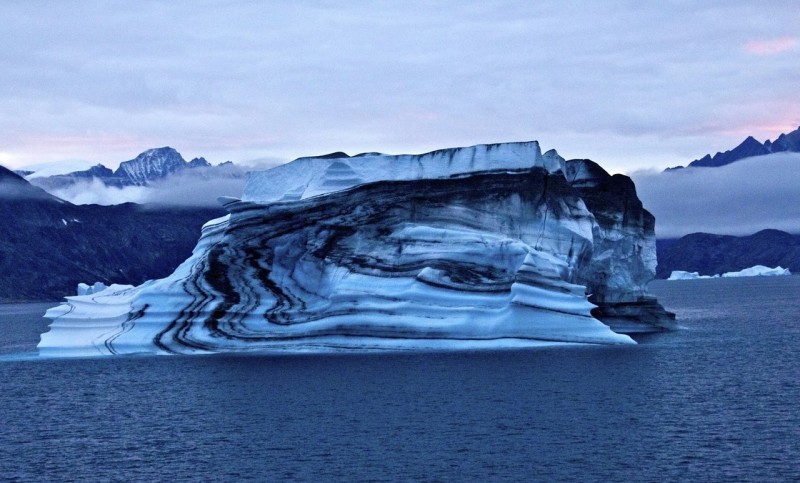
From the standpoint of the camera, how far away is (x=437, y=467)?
29.1m

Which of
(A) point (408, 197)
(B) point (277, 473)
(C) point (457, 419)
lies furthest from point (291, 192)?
(B) point (277, 473)

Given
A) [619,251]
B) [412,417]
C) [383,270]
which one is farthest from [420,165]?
[412,417]

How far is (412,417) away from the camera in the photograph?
36438 mm

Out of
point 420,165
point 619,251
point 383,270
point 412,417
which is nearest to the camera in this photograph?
point 412,417

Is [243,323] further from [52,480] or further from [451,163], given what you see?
[52,480]

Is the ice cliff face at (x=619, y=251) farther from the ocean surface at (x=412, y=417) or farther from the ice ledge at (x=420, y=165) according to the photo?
the ocean surface at (x=412, y=417)

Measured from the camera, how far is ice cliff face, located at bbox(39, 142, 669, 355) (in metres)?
54.2

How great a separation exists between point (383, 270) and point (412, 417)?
20.5 meters

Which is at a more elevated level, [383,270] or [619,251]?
[619,251]

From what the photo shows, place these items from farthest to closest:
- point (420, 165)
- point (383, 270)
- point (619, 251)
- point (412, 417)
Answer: point (619, 251)
point (420, 165)
point (383, 270)
point (412, 417)

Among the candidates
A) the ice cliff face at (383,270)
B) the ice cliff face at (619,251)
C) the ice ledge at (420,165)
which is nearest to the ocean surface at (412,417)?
the ice cliff face at (383,270)

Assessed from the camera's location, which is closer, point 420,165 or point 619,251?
point 420,165

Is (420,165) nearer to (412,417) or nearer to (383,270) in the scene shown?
(383,270)

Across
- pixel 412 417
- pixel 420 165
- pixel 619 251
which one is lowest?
pixel 412 417
